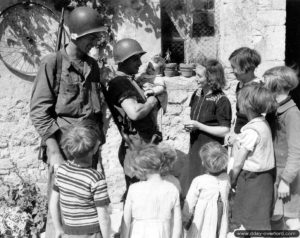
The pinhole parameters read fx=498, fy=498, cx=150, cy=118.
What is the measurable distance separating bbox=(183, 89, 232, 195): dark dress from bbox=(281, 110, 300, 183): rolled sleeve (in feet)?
2.02

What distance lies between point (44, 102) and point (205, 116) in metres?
1.52

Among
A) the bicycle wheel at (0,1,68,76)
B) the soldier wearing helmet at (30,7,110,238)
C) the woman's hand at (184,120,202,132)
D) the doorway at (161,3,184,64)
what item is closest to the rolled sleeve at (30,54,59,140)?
the soldier wearing helmet at (30,7,110,238)

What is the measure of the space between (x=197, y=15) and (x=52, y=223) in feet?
10.8

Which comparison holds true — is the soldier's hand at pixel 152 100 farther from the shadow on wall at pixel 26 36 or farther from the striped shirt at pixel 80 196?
the shadow on wall at pixel 26 36

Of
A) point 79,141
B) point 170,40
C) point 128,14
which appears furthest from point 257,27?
point 79,141

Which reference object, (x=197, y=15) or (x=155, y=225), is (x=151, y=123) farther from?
(x=197, y=15)

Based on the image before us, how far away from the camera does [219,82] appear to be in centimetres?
442

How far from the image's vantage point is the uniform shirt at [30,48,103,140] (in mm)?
3557

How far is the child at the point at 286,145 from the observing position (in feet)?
12.8

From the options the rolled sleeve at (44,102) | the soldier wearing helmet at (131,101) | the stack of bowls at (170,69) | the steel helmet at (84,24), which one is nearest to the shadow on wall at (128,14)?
the stack of bowls at (170,69)

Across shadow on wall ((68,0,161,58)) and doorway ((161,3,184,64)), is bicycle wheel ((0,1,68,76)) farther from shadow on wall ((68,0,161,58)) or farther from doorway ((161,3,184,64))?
doorway ((161,3,184,64))

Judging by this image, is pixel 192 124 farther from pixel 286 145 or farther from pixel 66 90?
pixel 66 90

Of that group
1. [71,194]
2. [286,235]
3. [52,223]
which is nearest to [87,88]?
[71,194]

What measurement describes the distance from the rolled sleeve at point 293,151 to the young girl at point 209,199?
48 centimetres
